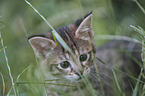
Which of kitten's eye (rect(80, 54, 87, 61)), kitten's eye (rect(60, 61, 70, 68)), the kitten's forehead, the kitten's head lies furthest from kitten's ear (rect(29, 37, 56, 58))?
kitten's eye (rect(80, 54, 87, 61))

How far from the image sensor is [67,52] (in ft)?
6.95

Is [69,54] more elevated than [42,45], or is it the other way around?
[42,45]

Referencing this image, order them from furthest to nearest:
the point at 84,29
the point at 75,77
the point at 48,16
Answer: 1. the point at 48,16
2. the point at 84,29
3. the point at 75,77

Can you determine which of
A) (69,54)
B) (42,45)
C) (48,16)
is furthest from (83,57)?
(48,16)

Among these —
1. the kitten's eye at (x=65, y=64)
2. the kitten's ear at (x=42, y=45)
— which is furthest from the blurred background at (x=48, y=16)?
the kitten's eye at (x=65, y=64)

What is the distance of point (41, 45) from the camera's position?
215cm

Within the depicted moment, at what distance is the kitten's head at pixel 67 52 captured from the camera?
Result: 209 centimetres

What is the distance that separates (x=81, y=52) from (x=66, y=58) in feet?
0.60

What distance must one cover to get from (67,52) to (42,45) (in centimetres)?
30

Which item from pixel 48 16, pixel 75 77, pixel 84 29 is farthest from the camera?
pixel 48 16

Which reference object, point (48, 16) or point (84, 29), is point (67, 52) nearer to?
point (84, 29)

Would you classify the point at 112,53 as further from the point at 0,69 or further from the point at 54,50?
the point at 0,69

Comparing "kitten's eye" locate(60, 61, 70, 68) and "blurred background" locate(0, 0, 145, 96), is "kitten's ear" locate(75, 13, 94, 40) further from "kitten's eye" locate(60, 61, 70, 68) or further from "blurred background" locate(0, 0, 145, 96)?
"blurred background" locate(0, 0, 145, 96)

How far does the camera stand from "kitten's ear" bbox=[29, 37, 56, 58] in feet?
6.72
